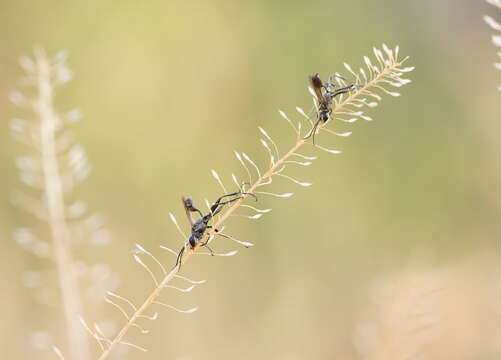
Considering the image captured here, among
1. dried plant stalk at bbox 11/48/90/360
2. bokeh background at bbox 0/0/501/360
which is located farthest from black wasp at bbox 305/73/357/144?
bokeh background at bbox 0/0/501/360

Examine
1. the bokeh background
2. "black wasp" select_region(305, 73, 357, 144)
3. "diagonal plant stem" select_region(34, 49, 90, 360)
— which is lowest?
"black wasp" select_region(305, 73, 357, 144)

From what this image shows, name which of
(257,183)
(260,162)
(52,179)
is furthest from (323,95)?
(260,162)

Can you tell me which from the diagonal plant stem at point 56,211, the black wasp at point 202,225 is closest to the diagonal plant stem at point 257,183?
the black wasp at point 202,225

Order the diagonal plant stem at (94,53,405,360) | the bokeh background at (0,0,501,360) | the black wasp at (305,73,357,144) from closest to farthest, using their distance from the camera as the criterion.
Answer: the diagonal plant stem at (94,53,405,360), the black wasp at (305,73,357,144), the bokeh background at (0,0,501,360)

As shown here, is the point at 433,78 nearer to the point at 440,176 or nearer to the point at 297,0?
the point at 440,176

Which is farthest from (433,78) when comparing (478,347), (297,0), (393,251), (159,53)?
(478,347)

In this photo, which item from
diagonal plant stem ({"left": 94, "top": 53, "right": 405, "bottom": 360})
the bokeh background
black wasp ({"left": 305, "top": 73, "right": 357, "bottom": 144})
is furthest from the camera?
the bokeh background

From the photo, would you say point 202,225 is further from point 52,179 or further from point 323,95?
point 52,179

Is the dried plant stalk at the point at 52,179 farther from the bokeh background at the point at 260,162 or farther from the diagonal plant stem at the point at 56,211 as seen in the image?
the bokeh background at the point at 260,162

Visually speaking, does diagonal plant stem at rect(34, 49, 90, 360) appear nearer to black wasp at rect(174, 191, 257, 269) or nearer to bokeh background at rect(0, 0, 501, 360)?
black wasp at rect(174, 191, 257, 269)
